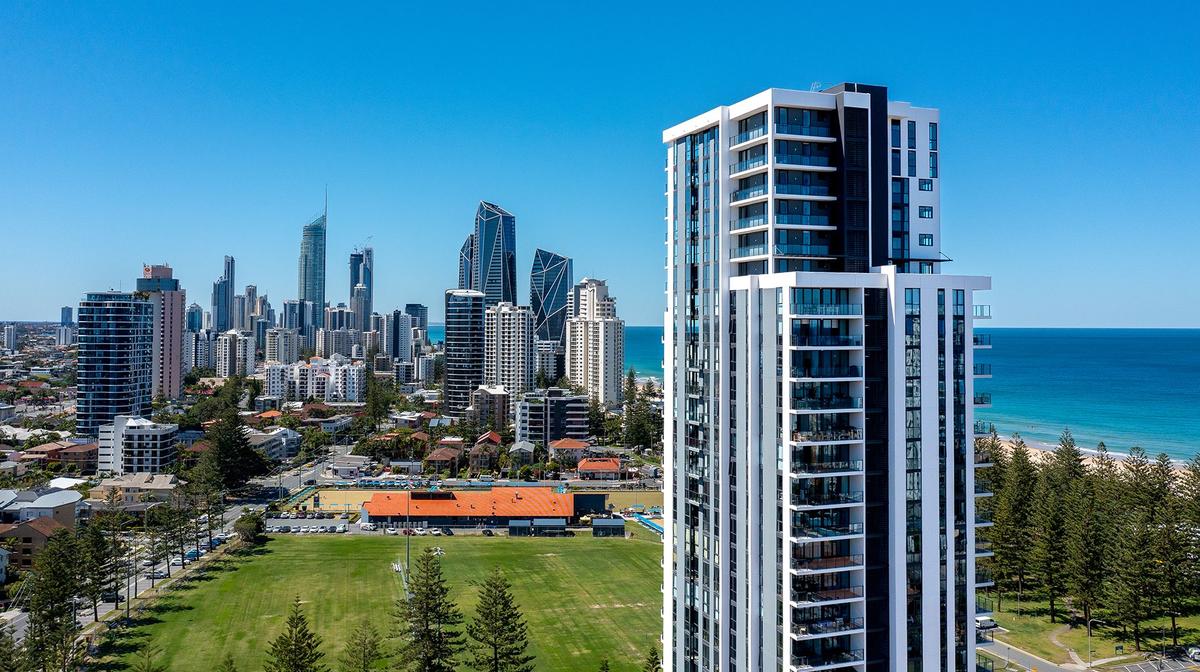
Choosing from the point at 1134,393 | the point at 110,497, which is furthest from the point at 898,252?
the point at 1134,393

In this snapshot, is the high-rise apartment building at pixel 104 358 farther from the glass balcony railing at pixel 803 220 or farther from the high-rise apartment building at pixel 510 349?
the glass balcony railing at pixel 803 220

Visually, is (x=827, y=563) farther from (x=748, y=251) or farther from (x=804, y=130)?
(x=804, y=130)

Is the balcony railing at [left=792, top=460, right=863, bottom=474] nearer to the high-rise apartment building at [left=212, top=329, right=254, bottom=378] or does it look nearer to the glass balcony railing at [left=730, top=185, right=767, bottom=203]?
the glass balcony railing at [left=730, top=185, right=767, bottom=203]

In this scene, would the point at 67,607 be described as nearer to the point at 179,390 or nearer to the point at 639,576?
the point at 639,576

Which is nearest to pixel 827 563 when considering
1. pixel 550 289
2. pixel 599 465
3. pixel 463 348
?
pixel 599 465

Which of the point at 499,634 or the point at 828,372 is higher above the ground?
the point at 828,372

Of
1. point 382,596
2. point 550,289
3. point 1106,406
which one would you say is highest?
point 550,289

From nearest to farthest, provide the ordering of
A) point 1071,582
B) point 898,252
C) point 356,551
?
point 898,252 < point 1071,582 < point 356,551
